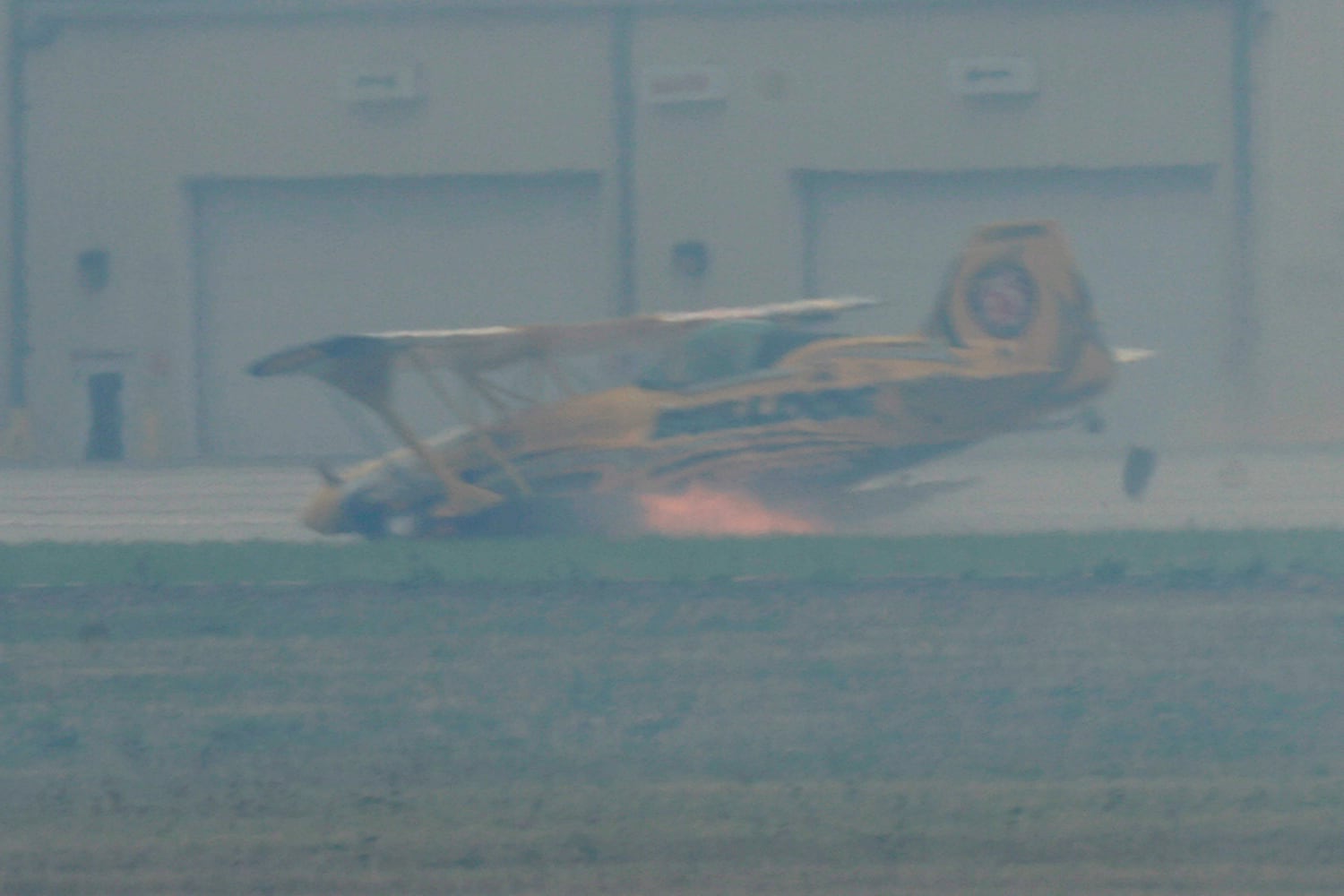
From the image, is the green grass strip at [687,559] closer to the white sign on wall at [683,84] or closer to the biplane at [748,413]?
the biplane at [748,413]

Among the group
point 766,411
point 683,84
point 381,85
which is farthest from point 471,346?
point 381,85

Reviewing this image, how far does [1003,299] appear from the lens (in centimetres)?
1419

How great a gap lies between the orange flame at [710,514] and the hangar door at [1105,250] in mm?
14136

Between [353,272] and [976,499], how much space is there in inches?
626

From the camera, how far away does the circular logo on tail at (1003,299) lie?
1404cm

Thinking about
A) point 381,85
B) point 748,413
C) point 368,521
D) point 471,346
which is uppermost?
point 381,85

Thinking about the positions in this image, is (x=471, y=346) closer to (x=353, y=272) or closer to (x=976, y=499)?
(x=976, y=499)

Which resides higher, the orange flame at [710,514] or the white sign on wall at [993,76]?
the white sign on wall at [993,76]

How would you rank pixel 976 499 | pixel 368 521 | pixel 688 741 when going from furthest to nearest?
pixel 976 499, pixel 368 521, pixel 688 741

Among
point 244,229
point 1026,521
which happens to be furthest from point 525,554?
point 244,229

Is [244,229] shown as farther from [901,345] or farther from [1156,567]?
[1156,567]

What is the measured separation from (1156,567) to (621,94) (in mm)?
18268

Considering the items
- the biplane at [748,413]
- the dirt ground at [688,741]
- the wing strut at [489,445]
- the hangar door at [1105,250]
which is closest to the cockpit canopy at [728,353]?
the biplane at [748,413]

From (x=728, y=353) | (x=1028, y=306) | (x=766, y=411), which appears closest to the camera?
(x=766, y=411)
